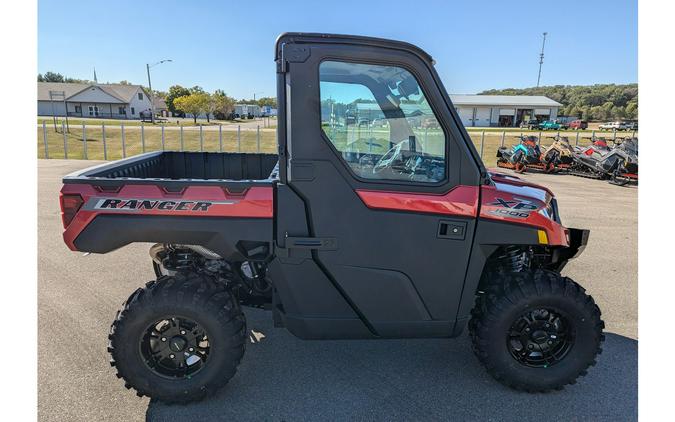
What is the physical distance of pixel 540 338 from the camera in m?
2.84

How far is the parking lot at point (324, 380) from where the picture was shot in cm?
267

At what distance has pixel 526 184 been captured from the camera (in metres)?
3.08

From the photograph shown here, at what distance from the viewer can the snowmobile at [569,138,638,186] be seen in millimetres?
12836

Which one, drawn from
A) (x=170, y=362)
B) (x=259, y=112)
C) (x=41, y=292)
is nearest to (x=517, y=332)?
(x=170, y=362)

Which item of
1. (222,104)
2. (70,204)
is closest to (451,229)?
(70,204)

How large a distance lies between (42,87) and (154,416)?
81.8 m

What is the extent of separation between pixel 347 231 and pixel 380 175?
413mm

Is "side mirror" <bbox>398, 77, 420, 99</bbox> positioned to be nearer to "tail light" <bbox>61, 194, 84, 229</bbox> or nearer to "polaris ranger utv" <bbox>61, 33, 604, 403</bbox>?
"polaris ranger utv" <bbox>61, 33, 604, 403</bbox>

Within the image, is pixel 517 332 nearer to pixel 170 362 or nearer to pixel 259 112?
pixel 170 362

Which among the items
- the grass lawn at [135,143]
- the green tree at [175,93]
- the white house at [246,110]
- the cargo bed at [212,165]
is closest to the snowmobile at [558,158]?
the grass lawn at [135,143]

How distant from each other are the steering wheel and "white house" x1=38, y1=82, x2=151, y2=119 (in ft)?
252

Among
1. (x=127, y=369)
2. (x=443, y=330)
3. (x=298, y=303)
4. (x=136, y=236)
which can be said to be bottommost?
(x=127, y=369)

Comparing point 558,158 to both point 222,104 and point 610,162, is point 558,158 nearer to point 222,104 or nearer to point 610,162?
point 610,162

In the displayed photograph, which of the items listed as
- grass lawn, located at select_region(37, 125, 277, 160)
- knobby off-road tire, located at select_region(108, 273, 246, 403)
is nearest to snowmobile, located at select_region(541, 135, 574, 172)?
grass lawn, located at select_region(37, 125, 277, 160)
